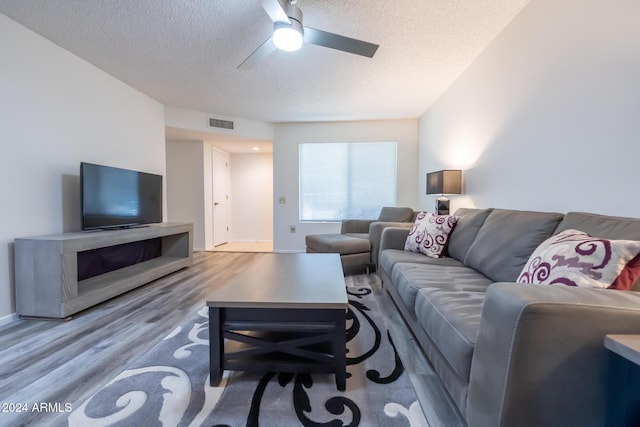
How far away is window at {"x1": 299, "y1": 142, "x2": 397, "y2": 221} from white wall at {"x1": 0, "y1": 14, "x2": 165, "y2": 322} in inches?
107

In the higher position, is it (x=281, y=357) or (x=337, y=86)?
(x=337, y=86)

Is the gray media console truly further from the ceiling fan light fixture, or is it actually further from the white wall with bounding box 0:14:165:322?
the ceiling fan light fixture

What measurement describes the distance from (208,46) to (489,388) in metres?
2.96

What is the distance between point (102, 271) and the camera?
2826mm

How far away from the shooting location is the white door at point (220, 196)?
527 centimetres

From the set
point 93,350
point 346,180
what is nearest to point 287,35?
point 93,350

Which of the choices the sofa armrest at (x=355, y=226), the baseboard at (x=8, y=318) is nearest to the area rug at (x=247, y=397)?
the baseboard at (x=8, y=318)

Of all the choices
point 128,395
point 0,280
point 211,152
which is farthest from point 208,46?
point 211,152

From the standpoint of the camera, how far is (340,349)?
1288 mm

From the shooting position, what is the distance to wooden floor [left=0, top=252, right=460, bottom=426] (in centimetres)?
125

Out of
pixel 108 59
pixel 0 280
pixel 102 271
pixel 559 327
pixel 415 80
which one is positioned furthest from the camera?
pixel 415 80

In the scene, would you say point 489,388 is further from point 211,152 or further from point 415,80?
point 211,152

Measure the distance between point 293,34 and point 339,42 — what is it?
352mm

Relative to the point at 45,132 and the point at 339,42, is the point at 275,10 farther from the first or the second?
the point at 45,132
